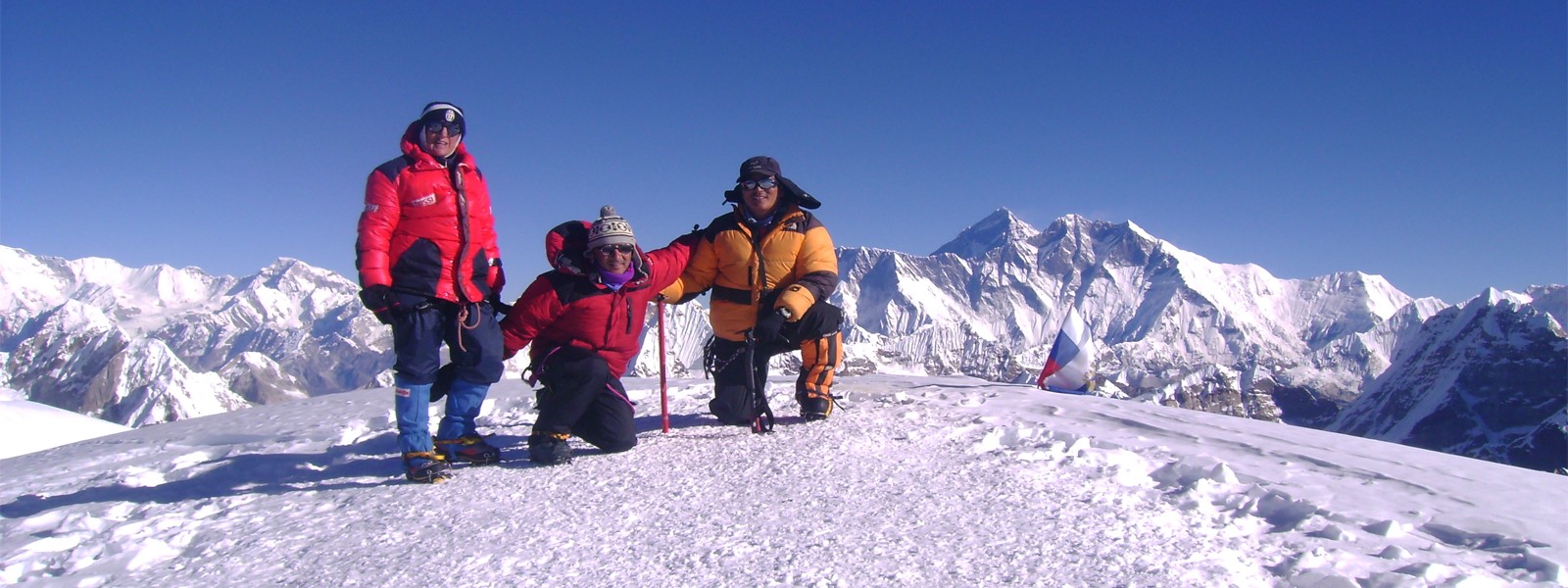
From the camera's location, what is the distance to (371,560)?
4262 millimetres

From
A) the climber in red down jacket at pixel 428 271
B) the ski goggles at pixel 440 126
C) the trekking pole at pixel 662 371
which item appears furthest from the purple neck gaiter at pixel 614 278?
the ski goggles at pixel 440 126

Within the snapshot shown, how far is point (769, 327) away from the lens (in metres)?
6.64

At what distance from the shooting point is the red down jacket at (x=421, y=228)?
5.57 meters

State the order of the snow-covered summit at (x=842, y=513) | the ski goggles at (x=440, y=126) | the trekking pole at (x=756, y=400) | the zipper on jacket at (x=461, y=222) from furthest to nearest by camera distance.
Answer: the trekking pole at (x=756, y=400) → the zipper on jacket at (x=461, y=222) → the ski goggles at (x=440, y=126) → the snow-covered summit at (x=842, y=513)

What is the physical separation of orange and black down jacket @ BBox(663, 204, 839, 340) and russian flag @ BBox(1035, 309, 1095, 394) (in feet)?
13.8

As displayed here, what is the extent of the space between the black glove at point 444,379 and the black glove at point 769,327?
6.64ft

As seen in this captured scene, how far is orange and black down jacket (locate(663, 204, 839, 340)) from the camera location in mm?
6977

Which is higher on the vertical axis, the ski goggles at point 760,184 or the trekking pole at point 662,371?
the ski goggles at point 760,184

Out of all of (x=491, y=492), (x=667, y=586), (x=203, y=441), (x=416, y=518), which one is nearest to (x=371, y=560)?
(x=416, y=518)

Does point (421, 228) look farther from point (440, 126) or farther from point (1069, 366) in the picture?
point (1069, 366)

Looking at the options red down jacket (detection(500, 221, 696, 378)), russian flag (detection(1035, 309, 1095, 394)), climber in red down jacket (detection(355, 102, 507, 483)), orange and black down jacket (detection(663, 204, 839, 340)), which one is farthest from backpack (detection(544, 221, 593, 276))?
russian flag (detection(1035, 309, 1095, 394))

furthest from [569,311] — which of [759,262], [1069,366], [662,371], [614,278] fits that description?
[1069,366]

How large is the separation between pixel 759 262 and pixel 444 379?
2.31 metres

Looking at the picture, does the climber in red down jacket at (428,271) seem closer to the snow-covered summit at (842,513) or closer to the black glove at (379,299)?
the black glove at (379,299)
